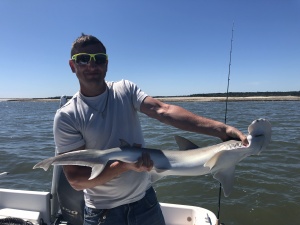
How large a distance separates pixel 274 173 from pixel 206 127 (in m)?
8.34

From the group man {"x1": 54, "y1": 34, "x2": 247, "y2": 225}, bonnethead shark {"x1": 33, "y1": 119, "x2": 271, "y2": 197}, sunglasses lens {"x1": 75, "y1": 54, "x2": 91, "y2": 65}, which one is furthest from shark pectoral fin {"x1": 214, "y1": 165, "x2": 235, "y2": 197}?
sunglasses lens {"x1": 75, "y1": 54, "x2": 91, "y2": 65}

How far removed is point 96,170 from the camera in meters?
2.80

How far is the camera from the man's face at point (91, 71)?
293 centimetres

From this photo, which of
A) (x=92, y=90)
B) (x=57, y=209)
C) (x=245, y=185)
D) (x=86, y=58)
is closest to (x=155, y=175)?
(x=92, y=90)

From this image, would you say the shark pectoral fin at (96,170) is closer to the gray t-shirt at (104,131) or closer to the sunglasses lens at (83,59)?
the gray t-shirt at (104,131)

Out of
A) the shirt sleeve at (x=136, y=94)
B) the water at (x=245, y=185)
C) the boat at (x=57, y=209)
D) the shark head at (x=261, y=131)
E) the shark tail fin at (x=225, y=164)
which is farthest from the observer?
the water at (x=245, y=185)

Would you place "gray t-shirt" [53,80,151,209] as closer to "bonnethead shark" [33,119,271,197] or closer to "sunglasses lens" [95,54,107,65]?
"bonnethead shark" [33,119,271,197]

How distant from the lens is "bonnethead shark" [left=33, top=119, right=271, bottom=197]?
2.71 meters

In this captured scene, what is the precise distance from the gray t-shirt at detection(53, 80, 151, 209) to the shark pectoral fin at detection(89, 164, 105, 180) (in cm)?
25

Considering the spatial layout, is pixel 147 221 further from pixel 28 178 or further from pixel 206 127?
pixel 28 178

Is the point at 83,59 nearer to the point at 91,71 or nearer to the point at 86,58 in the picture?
the point at 86,58

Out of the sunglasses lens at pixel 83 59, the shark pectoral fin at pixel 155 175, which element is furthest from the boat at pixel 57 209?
the sunglasses lens at pixel 83 59

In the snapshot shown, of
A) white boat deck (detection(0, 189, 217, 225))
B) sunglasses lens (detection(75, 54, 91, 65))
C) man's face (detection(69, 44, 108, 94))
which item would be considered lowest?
white boat deck (detection(0, 189, 217, 225))

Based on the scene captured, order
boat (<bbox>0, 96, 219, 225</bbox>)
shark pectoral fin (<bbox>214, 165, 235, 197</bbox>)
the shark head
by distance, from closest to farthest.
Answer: the shark head
shark pectoral fin (<bbox>214, 165, 235, 197</bbox>)
boat (<bbox>0, 96, 219, 225</bbox>)
